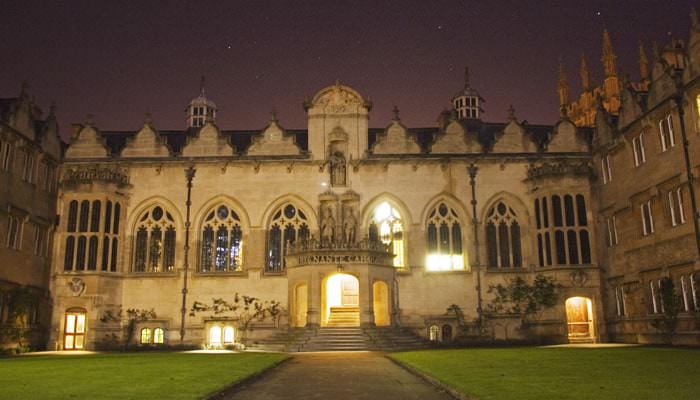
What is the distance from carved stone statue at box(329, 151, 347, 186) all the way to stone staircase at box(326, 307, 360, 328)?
24.0 feet

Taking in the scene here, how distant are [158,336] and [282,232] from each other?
29.0 ft

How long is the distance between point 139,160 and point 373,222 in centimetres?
1409

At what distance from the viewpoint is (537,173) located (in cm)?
3388

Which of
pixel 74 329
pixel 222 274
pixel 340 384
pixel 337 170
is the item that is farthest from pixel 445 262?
pixel 340 384

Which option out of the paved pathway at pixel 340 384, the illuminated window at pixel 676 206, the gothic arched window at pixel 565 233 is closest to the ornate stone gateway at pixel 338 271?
the gothic arched window at pixel 565 233

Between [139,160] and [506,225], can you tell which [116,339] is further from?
[506,225]

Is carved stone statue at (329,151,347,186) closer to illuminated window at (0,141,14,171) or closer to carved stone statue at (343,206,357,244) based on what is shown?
carved stone statue at (343,206,357,244)

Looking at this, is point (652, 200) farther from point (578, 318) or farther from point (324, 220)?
point (324, 220)

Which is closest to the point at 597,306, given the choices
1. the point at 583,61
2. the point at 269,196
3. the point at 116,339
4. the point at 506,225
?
the point at 506,225

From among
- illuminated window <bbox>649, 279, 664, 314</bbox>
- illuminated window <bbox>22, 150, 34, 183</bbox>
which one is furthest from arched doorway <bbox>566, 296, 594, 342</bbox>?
illuminated window <bbox>22, 150, 34, 183</bbox>

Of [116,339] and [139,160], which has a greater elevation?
[139,160]

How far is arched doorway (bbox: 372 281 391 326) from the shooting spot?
31812 millimetres

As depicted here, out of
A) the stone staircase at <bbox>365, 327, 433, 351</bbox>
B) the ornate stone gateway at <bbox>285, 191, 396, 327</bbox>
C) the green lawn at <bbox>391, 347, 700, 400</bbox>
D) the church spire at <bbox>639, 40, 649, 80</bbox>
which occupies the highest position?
the church spire at <bbox>639, 40, 649, 80</bbox>

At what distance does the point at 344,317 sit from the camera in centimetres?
3388
